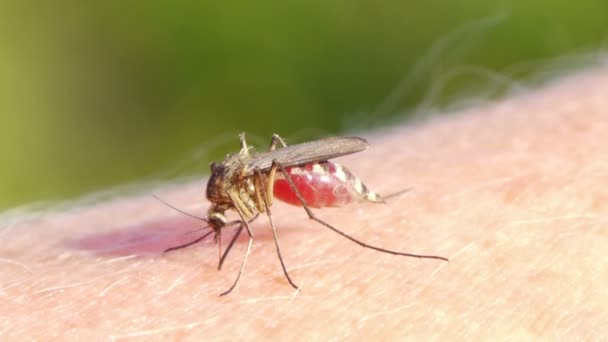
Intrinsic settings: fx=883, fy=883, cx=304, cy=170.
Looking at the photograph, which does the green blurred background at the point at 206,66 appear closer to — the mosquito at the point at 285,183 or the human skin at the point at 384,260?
the human skin at the point at 384,260

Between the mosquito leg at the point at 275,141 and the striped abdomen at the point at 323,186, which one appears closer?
the striped abdomen at the point at 323,186

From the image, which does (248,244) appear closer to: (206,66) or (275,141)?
(275,141)

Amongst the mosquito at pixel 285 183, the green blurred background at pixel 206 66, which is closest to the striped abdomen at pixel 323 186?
the mosquito at pixel 285 183

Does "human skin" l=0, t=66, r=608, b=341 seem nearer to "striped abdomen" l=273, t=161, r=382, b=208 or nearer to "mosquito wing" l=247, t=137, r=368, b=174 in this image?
"striped abdomen" l=273, t=161, r=382, b=208

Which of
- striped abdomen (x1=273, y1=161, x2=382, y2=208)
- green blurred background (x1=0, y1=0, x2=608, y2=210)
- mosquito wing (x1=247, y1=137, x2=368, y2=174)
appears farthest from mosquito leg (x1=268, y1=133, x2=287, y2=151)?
green blurred background (x1=0, y1=0, x2=608, y2=210)

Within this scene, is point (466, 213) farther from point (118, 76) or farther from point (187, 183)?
point (118, 76)

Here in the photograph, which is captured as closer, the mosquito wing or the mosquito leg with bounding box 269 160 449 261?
the mosquito leg with bounding box 269 160 449 261

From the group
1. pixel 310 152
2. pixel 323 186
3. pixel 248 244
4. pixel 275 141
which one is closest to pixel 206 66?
pixel 275 141
